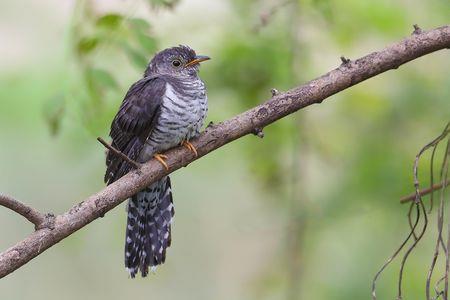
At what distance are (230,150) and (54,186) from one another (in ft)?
4.68

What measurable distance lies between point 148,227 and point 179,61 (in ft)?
3.07

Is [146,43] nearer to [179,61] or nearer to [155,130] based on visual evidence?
[155,130]

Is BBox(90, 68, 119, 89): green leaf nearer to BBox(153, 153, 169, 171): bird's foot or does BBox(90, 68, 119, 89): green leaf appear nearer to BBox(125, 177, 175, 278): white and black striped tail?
BBox(153, 153, 169, 171): bird's foot

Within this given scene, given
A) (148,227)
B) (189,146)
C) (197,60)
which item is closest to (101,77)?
(189,146)

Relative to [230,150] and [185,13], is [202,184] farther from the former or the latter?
[185,13]

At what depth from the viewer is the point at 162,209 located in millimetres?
4336

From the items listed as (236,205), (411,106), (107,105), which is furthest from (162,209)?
(236,205)

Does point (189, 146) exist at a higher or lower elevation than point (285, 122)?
lower

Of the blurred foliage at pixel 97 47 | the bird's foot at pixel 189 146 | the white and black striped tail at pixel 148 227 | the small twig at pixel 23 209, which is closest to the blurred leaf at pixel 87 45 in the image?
the blurred foliage at pixel 97 47

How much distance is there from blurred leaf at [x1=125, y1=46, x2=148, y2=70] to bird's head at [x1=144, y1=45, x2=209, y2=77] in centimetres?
70

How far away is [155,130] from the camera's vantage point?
153 inches

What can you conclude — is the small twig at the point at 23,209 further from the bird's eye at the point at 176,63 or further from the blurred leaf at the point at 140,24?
the bird's eye at the point at 176,63

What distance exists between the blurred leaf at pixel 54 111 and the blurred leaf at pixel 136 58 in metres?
0.38

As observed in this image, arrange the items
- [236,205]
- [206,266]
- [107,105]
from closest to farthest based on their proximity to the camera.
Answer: [107,105], [236,205], [206,266]
